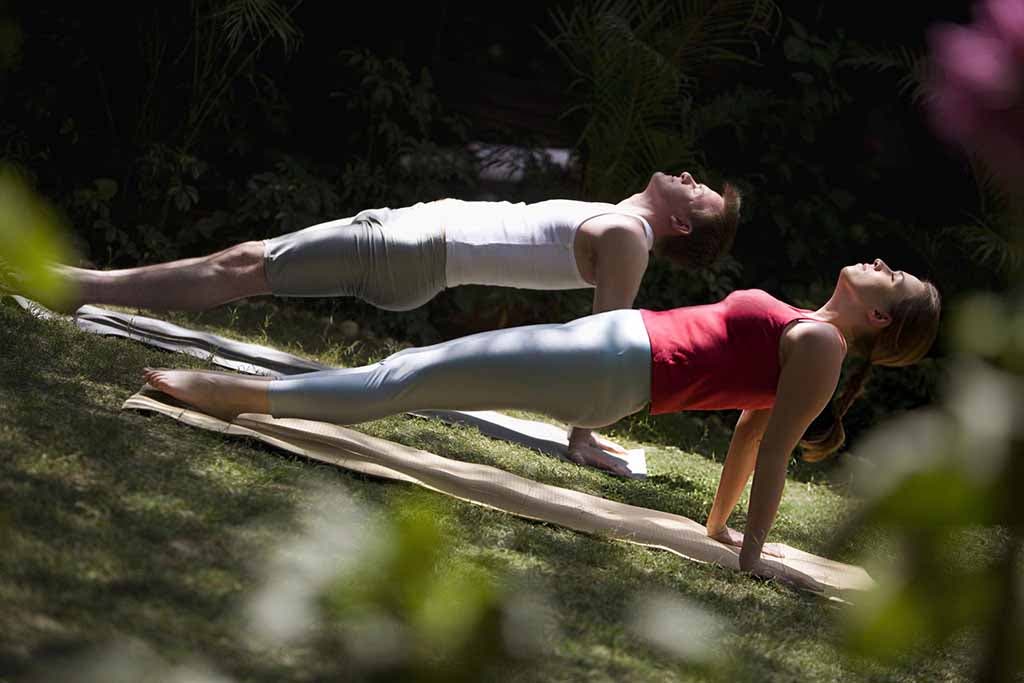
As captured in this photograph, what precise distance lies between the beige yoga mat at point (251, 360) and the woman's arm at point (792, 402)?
3.25ft

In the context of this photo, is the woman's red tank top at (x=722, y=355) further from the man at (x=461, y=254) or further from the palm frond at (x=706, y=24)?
the palm frond at (x=706, y=24)

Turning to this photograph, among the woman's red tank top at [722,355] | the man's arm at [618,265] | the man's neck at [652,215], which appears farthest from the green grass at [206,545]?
the man's neck at [652,215]

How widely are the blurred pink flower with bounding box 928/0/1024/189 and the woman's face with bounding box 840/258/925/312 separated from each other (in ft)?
8.12

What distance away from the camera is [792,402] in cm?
267

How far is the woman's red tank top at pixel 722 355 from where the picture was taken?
2781mm

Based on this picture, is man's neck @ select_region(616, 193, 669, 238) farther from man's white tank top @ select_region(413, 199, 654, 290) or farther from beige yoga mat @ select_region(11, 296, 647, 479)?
beige yoga mat @ select_region(11, 296, 647, 479)

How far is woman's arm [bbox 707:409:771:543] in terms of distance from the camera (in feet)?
9.81

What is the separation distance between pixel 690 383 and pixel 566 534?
18.2 inches

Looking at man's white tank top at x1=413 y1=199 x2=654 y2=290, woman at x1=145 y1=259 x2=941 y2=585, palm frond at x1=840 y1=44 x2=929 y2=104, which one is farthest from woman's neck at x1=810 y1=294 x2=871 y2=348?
palm frond at x1=840 y1=44 x2=929 y2=104

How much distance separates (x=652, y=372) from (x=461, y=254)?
1058mm

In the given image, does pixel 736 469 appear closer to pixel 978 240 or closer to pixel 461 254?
pixel 461 254

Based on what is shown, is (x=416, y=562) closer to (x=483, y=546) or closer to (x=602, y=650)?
(x=602, y=650)

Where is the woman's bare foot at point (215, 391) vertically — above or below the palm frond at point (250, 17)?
below

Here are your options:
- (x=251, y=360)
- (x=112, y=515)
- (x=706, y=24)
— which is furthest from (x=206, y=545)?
(x=706, y=24)
